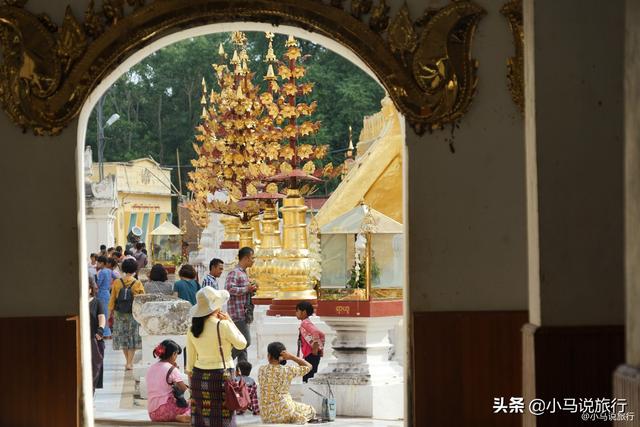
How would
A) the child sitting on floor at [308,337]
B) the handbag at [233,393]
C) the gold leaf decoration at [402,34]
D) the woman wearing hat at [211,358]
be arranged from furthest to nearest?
the child sitting on floor at [308,337] → the woman wearing hat at [211,358] → the handbag at [233,393] → the gold leaf decoration at [402,34]

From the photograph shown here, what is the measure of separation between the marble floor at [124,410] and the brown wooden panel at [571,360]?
446 centimetres

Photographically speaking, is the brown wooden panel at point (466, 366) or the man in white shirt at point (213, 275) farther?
the man in white shirt at point (213, 275)

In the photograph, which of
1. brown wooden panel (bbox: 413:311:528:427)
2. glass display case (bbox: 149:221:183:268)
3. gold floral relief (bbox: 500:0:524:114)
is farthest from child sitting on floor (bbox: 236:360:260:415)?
glass display case (bbox: 149:221:183:268)

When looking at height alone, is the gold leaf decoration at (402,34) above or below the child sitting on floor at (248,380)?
above

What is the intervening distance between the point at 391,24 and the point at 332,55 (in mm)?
37373

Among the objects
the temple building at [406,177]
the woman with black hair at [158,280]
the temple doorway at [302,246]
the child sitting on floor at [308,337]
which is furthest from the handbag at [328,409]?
the woman with black hair at [158,280]

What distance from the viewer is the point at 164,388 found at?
11234mm

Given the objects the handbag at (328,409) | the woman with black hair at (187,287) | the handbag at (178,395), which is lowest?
the handbag at (328,409)

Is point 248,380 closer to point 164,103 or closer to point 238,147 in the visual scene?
point 238,147

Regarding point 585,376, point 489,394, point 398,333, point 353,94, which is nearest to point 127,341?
point 398,333

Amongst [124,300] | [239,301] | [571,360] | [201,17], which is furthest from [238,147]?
[571,360]

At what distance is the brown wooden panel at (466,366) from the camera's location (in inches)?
348

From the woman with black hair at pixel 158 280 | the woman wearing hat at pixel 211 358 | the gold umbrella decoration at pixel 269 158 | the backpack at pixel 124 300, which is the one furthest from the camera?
the gold umbrella decoration at pixel 269 158

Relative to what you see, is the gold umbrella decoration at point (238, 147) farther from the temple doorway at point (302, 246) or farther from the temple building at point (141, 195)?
the temple building at point (141, 195)
